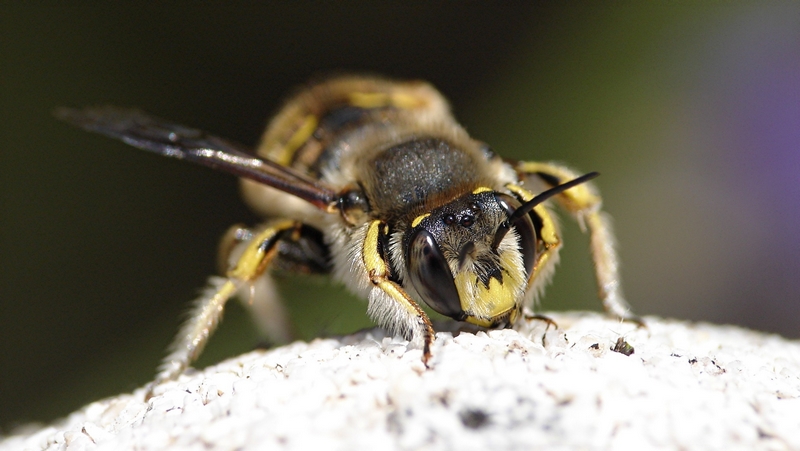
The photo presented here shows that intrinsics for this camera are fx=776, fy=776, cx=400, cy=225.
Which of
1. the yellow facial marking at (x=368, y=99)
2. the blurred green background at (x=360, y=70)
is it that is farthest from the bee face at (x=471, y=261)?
the blurred green background at (x=360, y=70)

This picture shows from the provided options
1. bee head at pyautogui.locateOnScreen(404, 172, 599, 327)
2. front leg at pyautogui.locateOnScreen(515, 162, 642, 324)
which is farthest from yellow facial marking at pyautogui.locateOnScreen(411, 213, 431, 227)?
front leg at pyautogui.locateOnScreen(515, 162, 642, 324)

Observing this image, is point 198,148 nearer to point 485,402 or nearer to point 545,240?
point 545,240

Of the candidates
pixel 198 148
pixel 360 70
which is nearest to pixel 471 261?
pixel 198 148

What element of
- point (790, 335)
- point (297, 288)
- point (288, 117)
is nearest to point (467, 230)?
point (288, 117)

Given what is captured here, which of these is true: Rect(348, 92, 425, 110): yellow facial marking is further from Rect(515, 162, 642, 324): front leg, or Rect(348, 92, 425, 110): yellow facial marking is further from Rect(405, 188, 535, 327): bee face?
Rect(405, 188, 535, 327): bee face

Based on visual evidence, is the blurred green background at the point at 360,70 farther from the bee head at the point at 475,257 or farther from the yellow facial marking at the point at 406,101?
the bee head at the point at 475,257
